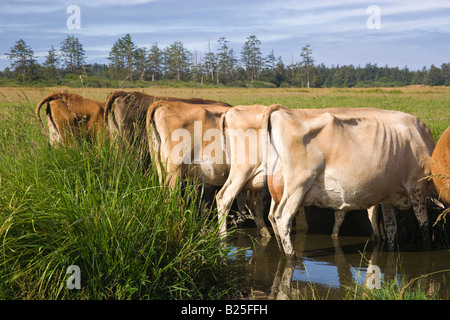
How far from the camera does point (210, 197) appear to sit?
26.5ft

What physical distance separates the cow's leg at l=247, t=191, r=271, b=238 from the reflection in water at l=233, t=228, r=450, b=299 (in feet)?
0.66

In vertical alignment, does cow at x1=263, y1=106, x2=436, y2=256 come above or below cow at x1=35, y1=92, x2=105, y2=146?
below

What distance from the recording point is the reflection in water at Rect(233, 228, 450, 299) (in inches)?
193

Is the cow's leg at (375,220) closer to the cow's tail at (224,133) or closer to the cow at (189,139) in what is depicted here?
the cow at (189,139)

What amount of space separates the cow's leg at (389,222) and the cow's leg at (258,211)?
1.58 metres

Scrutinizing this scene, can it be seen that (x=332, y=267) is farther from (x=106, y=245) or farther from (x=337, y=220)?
(x=106, y=245)

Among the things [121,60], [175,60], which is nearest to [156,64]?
[175,60]

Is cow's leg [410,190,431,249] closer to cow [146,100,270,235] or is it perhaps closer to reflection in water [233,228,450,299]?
reflection in water [233,228,450,299]

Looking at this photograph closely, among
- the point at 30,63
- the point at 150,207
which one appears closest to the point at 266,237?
the point at 150,207

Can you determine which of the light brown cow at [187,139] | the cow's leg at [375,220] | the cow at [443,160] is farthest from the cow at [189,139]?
the cow at [443,160]

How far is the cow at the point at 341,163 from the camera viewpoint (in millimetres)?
6020

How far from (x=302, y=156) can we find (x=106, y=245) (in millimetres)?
2872

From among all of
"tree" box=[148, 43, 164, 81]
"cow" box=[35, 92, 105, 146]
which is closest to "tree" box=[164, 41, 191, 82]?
"tree" box=[148, 43, 164, 81]
